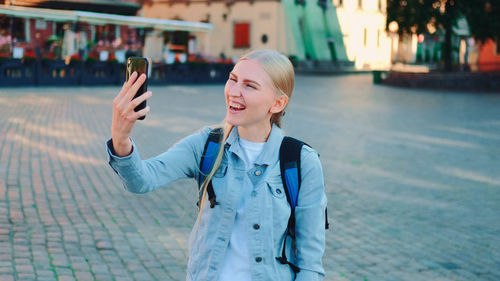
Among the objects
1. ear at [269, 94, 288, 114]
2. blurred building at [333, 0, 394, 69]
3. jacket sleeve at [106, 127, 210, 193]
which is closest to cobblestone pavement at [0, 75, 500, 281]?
jacket sleeve at [106, 127, 210, 193]

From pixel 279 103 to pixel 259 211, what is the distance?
15.8 inches

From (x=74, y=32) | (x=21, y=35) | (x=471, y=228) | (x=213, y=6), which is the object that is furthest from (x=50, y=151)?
(x=213, y=6)

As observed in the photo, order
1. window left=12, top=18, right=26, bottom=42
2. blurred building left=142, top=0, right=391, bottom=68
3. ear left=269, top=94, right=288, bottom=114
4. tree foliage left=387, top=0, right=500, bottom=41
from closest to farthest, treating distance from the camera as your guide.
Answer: ear left=269, top=94, right=288, bottom=114 → tree foliage left=387, top=0, right=500, bottom=41 → window left=12, top=18, right=26, bottom=42 → blurred building left=142, top=0, right=391, bottom=68

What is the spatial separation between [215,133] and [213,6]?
4258 centimetres

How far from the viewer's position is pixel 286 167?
231cm

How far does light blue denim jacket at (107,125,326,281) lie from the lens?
2254 millimetres

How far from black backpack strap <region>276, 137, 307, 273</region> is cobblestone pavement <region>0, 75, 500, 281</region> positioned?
235 cm

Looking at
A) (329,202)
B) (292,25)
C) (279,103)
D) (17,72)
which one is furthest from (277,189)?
(292,25)

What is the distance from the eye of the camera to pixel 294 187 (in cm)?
231

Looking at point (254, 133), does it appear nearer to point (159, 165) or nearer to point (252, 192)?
point (252, 192)

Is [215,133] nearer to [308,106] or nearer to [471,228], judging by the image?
[471,228]

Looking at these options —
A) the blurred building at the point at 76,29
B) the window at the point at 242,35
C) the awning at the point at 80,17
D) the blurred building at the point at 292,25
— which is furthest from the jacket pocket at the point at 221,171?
the window at the point at 242,35

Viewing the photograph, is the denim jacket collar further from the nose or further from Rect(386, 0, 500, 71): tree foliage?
Rect(386, 0, 500, 71): tree foliage

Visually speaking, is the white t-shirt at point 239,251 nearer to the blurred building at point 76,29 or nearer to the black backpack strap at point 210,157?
the black backpack strap at point 210,157
